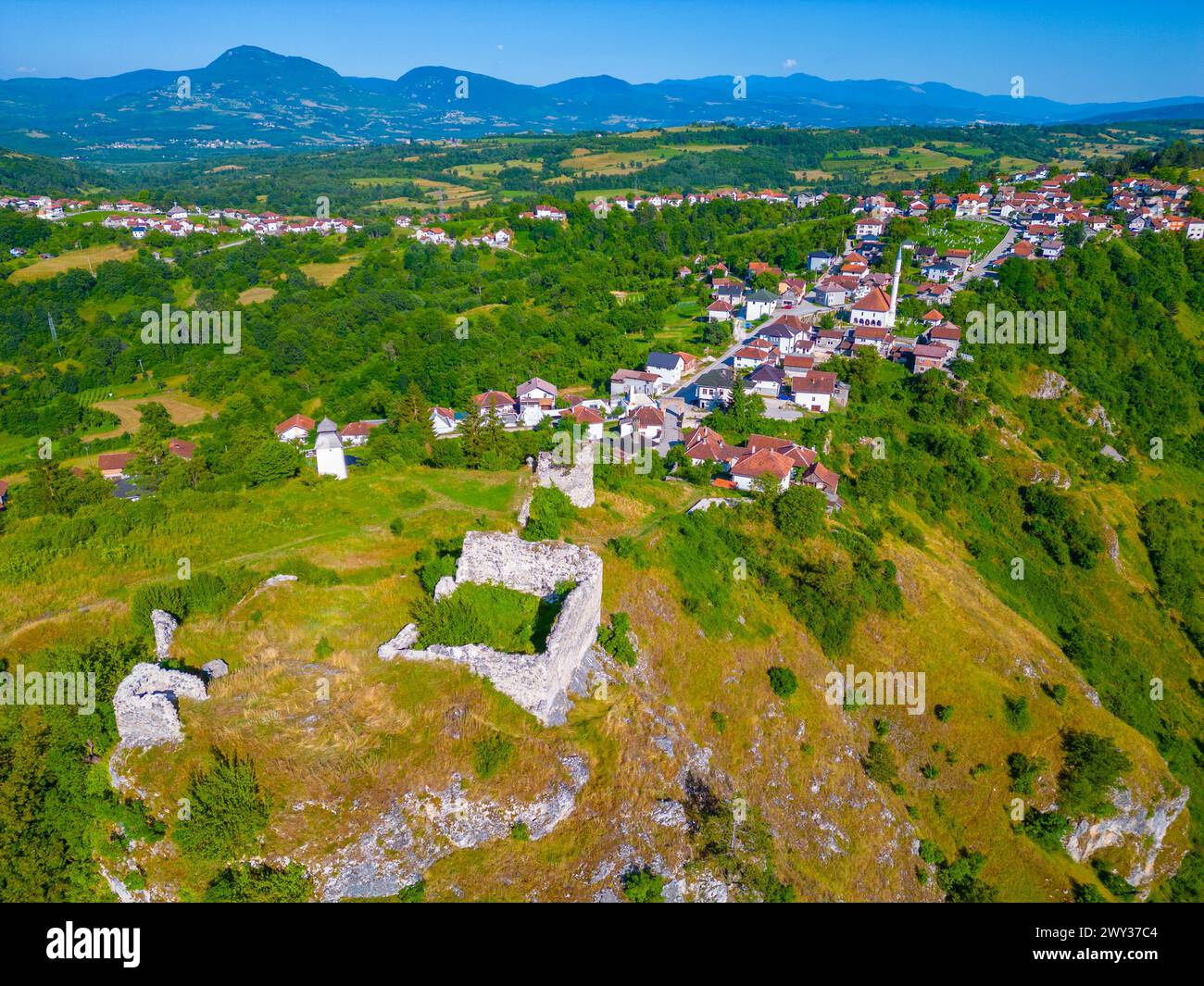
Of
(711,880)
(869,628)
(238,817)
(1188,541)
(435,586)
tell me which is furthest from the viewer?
(1188,541)

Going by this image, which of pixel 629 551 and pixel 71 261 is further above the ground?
pixel 71 261

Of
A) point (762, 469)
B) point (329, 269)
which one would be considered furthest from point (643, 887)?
point (329, 269)

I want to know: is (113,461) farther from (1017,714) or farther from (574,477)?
(1017,714)

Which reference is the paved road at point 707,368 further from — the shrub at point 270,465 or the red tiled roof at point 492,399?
the shrub at point 270,465

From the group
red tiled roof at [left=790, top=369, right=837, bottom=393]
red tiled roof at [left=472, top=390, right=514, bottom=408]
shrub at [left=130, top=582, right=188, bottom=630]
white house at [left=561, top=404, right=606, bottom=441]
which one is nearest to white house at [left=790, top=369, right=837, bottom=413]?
red tiled roof at [left=790, top=369, right=837, bottom=393]

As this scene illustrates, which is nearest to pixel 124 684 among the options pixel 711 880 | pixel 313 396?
pixel 711 880

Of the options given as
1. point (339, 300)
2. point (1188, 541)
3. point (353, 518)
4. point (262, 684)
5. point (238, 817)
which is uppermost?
point (339, 300)

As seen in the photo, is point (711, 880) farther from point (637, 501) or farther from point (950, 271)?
point (950, 271)

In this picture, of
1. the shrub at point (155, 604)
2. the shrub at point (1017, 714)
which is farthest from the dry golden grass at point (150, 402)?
the shrub at point (1017, 714)
